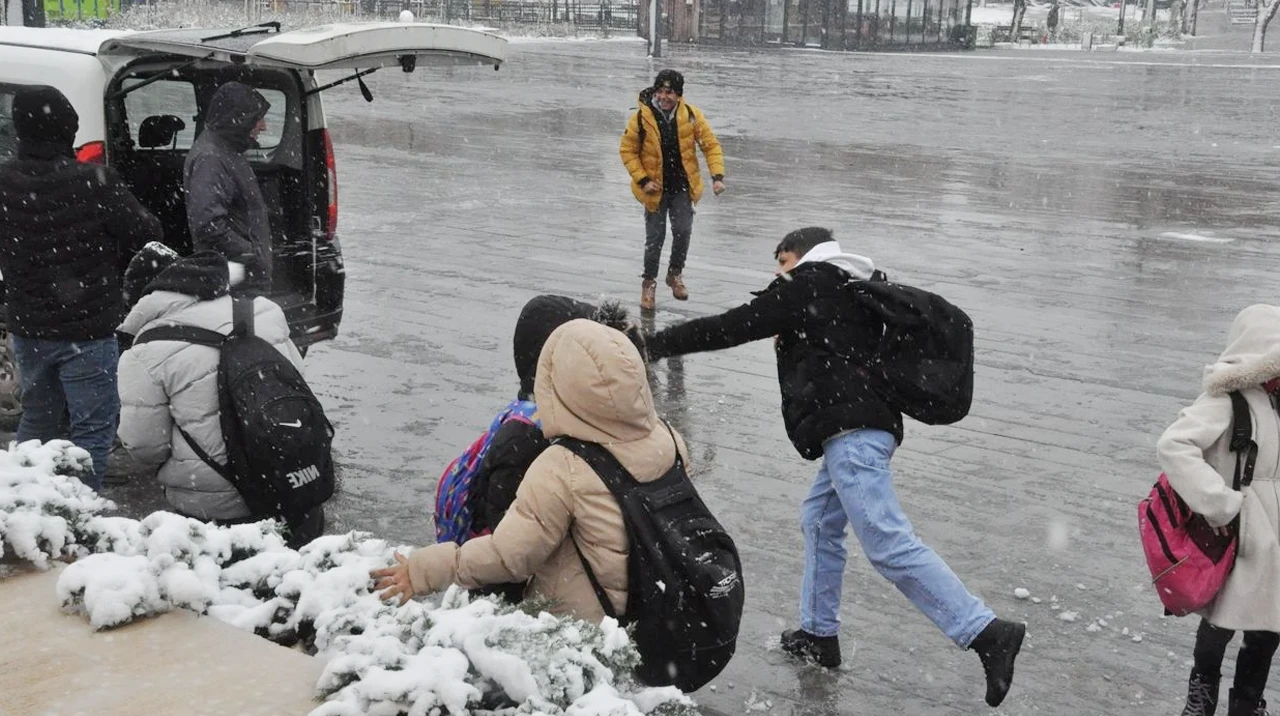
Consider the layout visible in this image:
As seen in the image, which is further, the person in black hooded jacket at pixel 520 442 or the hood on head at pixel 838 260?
the hood on head at pixel 838 260

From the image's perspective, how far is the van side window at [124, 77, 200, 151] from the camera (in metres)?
7.45

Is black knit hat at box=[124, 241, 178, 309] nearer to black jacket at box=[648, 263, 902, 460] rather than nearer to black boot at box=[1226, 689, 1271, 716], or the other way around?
black jacket at box=[648, 263, 902, 460]

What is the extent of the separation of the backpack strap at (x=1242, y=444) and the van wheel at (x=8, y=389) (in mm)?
5574

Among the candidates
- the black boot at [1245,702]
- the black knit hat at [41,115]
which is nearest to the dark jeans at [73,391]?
the black knit hat at [41,115]

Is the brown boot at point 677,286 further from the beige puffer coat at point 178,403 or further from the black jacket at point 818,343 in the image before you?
the beige puffer coat at point 178,403

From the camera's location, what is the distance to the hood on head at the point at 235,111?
6586 mm

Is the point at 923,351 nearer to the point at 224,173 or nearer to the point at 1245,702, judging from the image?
the point at 1245,702

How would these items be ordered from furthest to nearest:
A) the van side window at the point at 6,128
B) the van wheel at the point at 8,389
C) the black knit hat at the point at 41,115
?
the van wheel at the point at 8,389 < the van side window at the point at 6,128 < the black knit hat at the point at 41,115

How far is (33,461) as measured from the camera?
3.45 metres

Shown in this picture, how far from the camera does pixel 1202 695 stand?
14.4 feet

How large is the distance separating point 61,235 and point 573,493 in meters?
3.09

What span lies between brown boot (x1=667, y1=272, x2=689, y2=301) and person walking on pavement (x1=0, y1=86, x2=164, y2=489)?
515 cm

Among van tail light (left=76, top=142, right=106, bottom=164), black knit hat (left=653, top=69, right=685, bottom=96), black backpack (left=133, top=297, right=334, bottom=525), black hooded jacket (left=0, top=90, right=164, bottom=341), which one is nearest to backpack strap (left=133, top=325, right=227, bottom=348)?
black backpack (left=133, top=297, right=334, bottom=525)

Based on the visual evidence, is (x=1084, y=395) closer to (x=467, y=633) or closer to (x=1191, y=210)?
(x=467, y=633)
